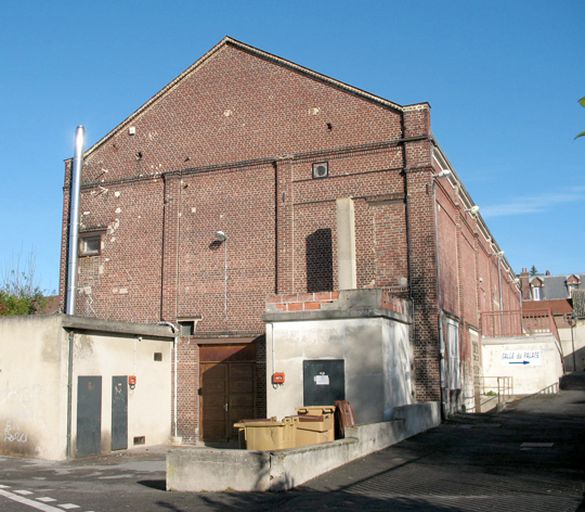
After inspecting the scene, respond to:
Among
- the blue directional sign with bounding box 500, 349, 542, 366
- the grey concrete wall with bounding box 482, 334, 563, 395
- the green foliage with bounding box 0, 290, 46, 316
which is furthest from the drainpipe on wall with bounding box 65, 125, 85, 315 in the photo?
the blue directional sign with bounding box 500, 349, 542, 366

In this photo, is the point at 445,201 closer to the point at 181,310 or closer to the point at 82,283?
the point at 181,310

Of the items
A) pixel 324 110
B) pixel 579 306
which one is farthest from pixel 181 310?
pixel 579 306

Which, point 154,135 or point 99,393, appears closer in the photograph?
point 99,393

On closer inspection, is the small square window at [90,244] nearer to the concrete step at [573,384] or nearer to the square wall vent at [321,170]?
the square wall vent at [321,170]

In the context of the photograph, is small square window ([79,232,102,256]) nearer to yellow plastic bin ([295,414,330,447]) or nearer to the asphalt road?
the asphalt road

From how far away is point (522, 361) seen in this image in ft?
112

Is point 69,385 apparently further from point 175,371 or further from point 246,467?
point 246,467

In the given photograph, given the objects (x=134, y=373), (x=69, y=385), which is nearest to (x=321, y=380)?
(x=134, y=373)

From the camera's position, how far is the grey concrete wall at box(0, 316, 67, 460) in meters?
18.7

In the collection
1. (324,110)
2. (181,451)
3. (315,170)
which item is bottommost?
(181,451)

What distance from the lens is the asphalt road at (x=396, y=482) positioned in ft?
34.4

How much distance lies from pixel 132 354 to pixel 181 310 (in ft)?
11.4

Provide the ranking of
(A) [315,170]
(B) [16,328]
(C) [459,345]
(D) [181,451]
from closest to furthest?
1. (D) [181,451]
2. (B) [16,328]
3. (A) [315,170]
4. (C) [459,345]

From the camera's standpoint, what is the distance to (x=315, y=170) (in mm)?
24312
